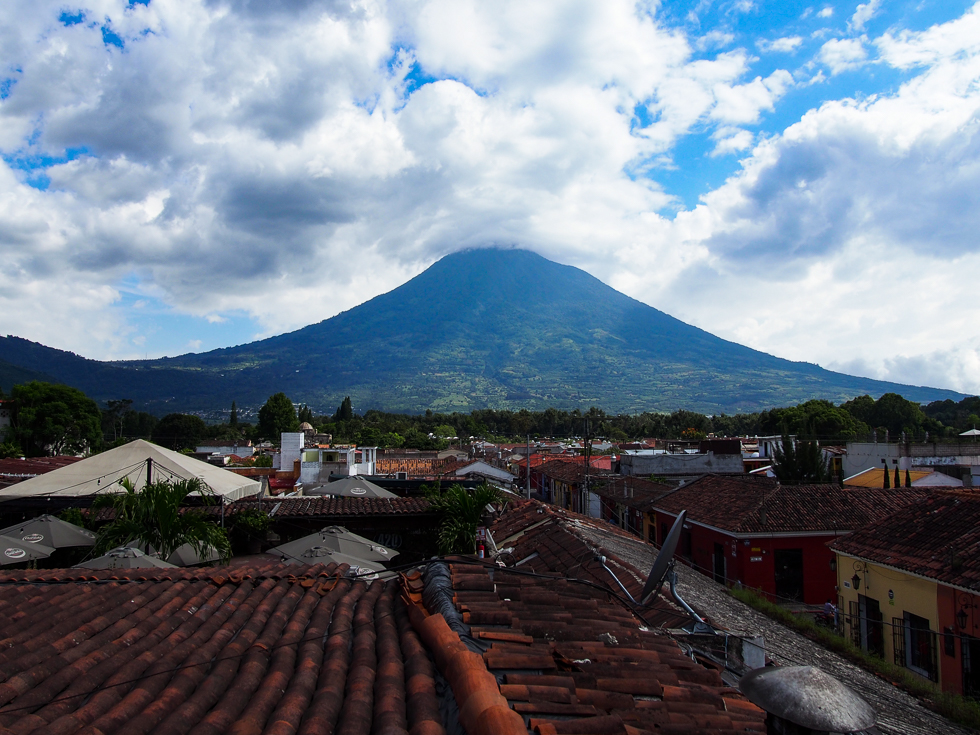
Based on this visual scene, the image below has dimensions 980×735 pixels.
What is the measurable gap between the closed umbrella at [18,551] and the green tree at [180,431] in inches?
2356

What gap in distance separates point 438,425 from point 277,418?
22.8 metres

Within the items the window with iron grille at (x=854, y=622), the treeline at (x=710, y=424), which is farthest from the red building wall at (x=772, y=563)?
the treeline at (x=710, y=424)

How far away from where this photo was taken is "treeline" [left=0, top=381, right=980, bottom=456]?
177ft

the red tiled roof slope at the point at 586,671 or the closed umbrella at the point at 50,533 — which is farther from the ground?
the red tiled roof slope at the point at 586,671

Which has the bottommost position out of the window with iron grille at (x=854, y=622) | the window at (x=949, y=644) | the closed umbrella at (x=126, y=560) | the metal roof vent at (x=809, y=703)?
the window with iron grille at (x=854, y=622)

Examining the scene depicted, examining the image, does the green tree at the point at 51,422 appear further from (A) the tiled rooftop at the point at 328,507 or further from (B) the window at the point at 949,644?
(B) the window at the point at 949,644

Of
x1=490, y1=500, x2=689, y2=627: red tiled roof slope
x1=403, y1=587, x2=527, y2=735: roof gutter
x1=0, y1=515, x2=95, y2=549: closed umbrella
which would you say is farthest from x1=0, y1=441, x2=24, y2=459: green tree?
x1=403, y1=587, x2=527, y2=735: roof gutter

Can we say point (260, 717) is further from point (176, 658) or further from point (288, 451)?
point (288, 451)

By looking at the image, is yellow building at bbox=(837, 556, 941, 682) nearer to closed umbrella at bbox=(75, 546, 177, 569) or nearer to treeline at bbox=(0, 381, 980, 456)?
closed umbrella at bbox=(75, 546, 177, 569)

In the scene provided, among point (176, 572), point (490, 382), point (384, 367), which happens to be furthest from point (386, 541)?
point (384, 367)

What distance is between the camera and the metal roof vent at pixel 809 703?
3.16 m

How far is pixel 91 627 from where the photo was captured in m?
3.96

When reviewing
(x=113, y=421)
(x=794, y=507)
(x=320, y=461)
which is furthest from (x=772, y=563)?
(x=113, y=421)

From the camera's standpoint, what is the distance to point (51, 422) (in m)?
53.5
